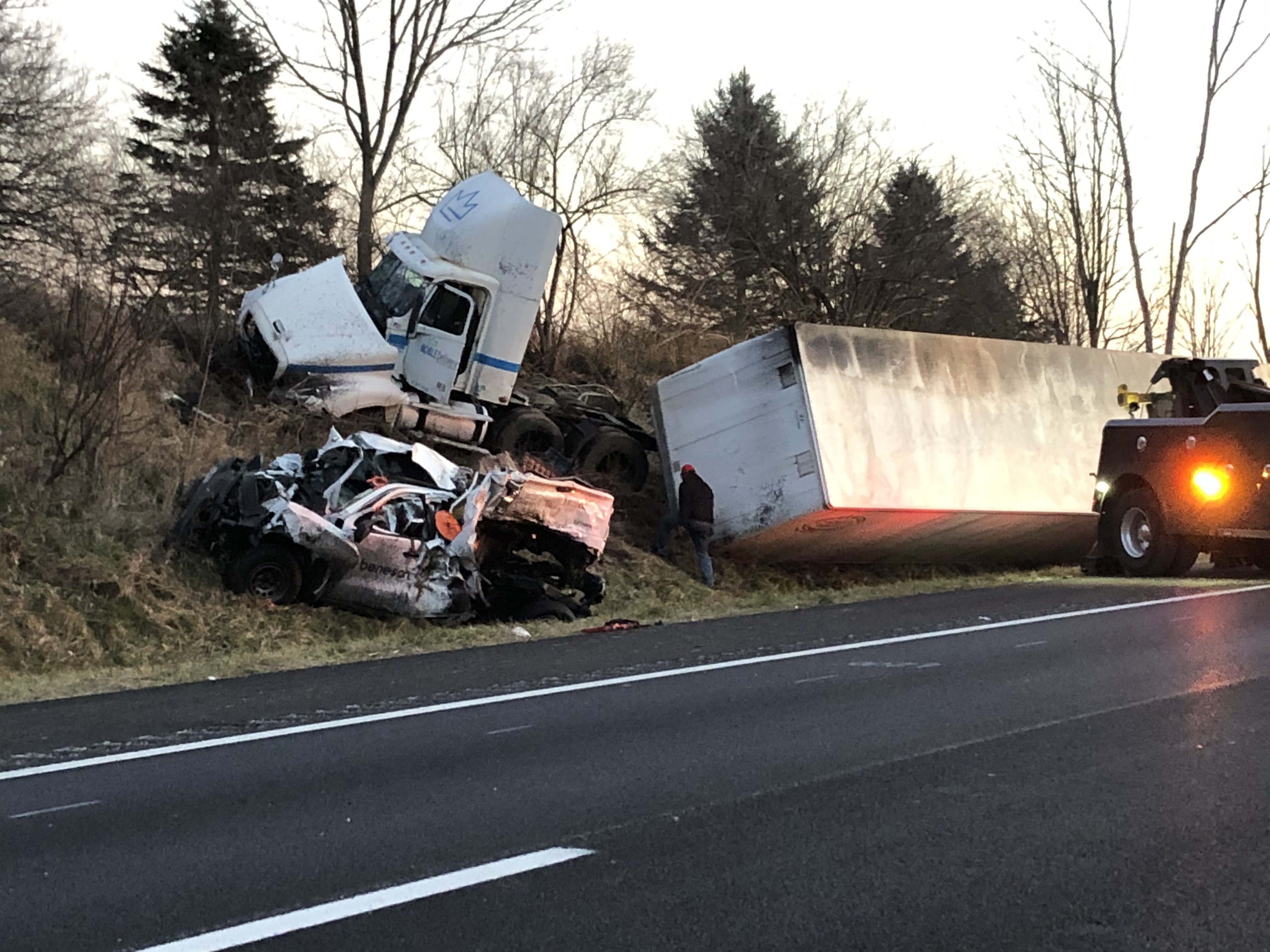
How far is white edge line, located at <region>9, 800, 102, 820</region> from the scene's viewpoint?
5.65 meters

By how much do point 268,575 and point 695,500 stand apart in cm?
565

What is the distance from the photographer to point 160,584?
42.2 ft

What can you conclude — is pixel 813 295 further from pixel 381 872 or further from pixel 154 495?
pixel 381 872

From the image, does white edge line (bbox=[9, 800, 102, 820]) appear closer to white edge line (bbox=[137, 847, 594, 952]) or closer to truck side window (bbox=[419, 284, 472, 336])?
white edge line (bbox=[137, 847, 594, 952])

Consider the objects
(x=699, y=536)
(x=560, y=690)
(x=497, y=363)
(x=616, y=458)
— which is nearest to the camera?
(x=560, y=690)

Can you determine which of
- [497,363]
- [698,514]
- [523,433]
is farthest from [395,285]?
[698,514]

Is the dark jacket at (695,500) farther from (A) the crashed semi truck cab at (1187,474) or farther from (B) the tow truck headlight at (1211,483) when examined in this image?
(B) the tow truck headlight at (1211,483)

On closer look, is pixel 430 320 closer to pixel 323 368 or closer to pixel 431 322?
pixel 431 322

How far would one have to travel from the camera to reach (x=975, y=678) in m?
8.48

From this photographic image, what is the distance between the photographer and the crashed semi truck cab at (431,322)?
1681 cm

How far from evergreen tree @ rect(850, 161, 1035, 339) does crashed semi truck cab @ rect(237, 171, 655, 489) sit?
46.2ft

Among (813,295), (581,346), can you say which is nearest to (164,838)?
(581,346)

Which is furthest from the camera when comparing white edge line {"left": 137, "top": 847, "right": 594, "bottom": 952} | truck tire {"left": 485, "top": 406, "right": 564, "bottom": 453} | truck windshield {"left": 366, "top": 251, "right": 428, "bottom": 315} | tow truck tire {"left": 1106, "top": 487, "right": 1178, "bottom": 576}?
truck tire {"left": 485, "top": 406, "right": 564, "bottom": 453}

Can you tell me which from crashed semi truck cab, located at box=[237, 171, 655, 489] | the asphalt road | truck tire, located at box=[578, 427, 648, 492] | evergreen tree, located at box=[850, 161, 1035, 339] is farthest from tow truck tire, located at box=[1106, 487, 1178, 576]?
evergreen tree, located at box=[850, 161, 1035, 339]
